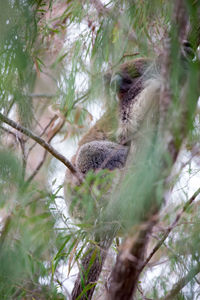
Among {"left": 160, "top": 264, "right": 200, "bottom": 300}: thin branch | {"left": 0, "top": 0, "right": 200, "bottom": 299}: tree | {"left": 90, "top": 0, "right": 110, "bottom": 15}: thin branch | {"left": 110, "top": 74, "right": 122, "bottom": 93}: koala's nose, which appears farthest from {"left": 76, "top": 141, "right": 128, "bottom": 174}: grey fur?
{"left": 160, "top": 264, "right": 200, "bottom": 300}: thin branch

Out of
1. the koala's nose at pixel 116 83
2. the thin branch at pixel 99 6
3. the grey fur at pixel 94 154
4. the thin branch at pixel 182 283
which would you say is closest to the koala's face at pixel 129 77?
the koala's nose at pixel 116 83

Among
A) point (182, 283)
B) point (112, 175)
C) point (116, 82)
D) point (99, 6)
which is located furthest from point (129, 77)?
point (182, 283)

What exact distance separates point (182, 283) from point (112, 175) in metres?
0.78

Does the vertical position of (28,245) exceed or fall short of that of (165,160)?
it exceeds it

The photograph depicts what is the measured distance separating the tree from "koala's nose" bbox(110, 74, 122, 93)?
0.19 metres

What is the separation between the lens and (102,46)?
7.66ft

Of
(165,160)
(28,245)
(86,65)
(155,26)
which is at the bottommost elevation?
(165,160)

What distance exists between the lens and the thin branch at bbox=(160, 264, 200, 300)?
2.12m

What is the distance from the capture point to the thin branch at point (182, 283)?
6.96 ft

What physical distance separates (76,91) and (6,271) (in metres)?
1.25

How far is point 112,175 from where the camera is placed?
6.43 feet

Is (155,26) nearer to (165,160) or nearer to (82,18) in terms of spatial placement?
(82,18)

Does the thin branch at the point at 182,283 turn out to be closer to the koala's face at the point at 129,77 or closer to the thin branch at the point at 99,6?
the thin branch at the point at 99,6

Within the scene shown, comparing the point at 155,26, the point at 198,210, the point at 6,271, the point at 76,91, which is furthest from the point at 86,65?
the point at 6,271
